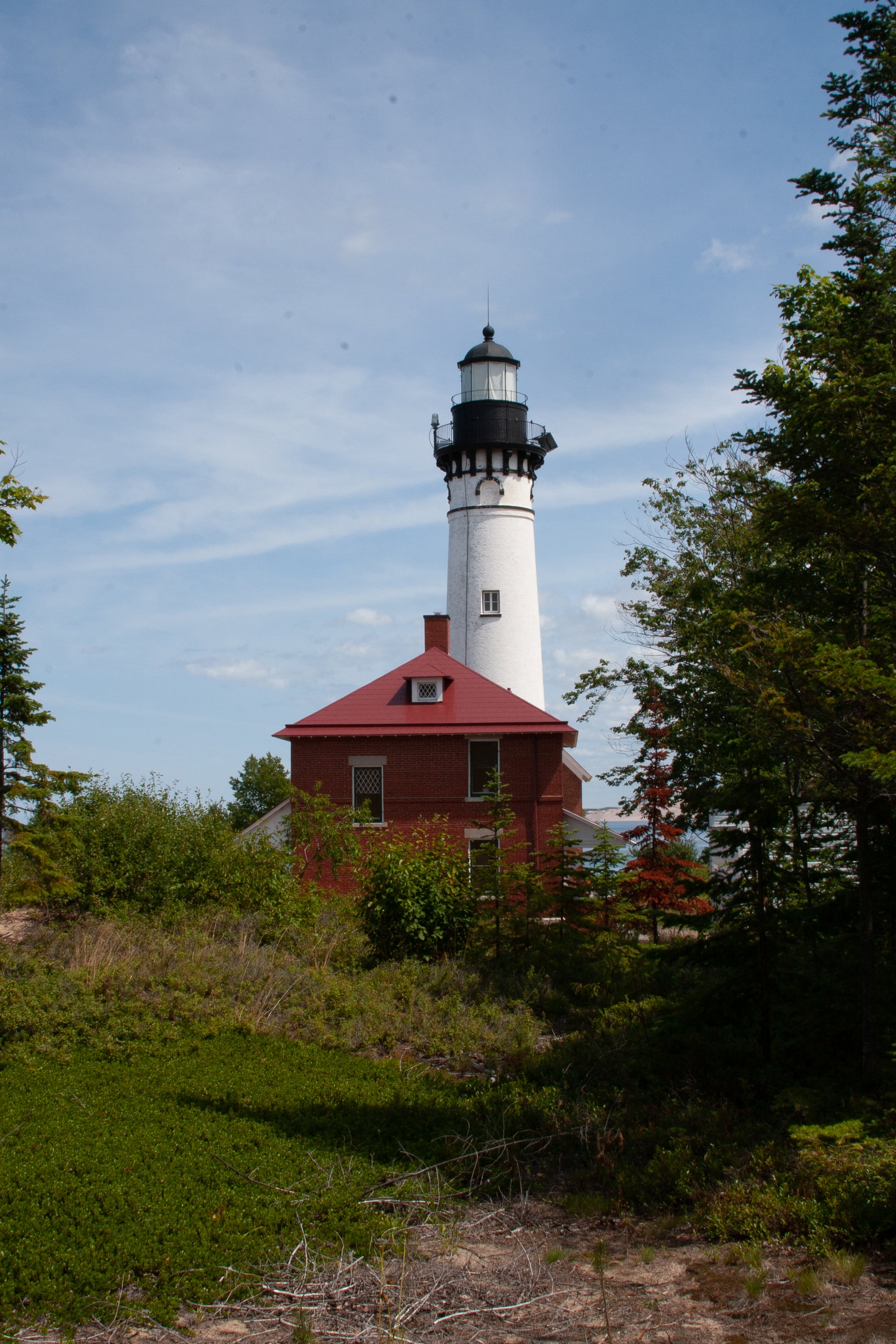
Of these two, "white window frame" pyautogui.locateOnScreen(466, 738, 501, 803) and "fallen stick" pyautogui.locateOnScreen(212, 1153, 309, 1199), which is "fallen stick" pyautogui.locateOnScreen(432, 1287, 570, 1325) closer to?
"fallen stick" pyautogui.locateOnScreen(212, 1153, 309, 1199)

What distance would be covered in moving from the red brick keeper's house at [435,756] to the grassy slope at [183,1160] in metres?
14.8

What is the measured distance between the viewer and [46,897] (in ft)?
50.6

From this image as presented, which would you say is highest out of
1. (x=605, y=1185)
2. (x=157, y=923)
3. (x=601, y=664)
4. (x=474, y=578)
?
(x=474, y=578)

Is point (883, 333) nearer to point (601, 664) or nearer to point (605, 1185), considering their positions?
point (605, 1185)

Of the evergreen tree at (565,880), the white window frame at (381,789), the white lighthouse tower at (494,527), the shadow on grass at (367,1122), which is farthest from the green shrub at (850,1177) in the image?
the white lighthouse tower at (494,527)

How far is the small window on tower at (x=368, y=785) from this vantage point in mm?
27156

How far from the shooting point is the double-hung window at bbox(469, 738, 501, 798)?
26.9 m

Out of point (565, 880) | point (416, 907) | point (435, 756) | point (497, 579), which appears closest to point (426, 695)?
point (435, 756)

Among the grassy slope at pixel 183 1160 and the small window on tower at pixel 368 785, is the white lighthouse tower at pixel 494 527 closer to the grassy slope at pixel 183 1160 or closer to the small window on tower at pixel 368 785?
the small window on tower at pixel 368 785

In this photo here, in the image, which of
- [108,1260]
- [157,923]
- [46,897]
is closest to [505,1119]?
[108,1260]

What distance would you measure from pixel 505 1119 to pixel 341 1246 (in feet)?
10.8

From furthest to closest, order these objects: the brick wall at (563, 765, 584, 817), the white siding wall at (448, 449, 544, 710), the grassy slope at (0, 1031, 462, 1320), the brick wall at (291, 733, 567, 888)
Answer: the brick wall at (563, 765, 584, 817) < the white siding wall at (448, 449, 544, 710) < the brick wall at (291, 733, 567, 888) < the grassy slope at (0, 1031, 462, 1320)

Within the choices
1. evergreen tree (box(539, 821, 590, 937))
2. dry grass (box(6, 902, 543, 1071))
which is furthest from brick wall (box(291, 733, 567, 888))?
dry grass (box(6, 902, 543, 1071))

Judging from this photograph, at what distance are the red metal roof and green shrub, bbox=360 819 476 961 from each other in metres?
9.40
